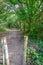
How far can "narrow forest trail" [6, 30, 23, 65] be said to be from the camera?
447 centimetres

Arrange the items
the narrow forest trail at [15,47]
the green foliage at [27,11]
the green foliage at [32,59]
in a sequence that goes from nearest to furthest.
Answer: the green foliage at [27,11]
the green foliage at [32,59]
the narrow forest trail at [15,47]

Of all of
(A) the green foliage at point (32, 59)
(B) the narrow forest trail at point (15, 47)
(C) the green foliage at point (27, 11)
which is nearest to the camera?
(C) the green foliage at point (27, 11)

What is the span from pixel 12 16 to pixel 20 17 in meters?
0.29

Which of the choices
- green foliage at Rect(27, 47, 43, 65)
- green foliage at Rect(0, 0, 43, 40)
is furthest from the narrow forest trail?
green foliage at Rect(0, 0, 43, 40)

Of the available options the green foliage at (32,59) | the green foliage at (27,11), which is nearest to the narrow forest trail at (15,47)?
the green foliage at (32,59)

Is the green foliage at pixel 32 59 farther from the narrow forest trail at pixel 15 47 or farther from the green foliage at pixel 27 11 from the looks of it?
the green foliage at pixel 27 11

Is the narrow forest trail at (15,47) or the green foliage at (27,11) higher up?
the green foliage at (27,11)

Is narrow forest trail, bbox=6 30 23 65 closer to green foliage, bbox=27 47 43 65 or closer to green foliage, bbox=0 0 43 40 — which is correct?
green foliage, bbox=27 47 43 65

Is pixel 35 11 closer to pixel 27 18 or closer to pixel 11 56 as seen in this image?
pixel 27 18

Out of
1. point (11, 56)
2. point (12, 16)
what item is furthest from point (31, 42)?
point (12, 16)

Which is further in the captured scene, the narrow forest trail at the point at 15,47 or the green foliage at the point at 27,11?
the narrow forest trail at the point at 15,47

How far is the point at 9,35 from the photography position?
7000mm

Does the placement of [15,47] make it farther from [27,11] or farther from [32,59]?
[27,11]

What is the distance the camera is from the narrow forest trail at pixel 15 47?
4470 millimetres
